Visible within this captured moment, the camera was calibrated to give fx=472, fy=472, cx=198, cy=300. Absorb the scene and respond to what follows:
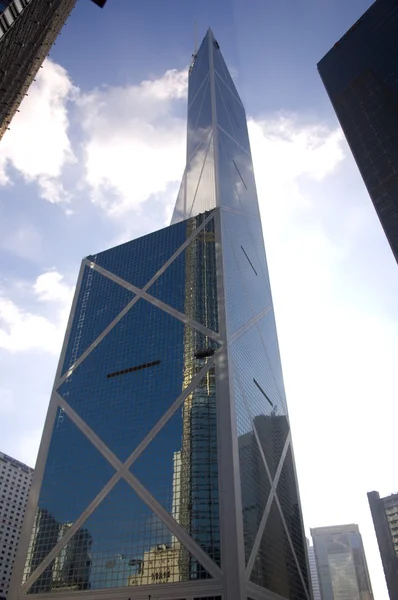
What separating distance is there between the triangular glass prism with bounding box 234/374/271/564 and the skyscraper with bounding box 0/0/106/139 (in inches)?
1297

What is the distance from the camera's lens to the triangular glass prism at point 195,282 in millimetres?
55969

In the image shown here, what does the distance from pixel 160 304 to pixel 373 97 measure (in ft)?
171

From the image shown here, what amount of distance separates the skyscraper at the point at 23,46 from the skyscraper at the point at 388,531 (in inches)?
5114

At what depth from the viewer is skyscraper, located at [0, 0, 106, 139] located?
26172mm

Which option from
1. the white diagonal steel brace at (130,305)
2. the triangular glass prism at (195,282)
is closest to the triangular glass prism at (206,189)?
the triangular glass prism at (195,282)

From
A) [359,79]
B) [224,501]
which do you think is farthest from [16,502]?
[359,79]

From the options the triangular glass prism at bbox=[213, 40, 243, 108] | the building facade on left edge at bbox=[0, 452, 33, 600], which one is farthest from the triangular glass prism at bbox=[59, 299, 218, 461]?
the building facade on left edge at bbox=[0, 452, 33, 600]

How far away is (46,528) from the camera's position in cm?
4731

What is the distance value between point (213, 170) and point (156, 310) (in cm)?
2894

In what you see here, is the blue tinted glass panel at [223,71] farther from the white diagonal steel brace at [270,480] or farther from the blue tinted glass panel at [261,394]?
the white diagonal steel brace at [270,480]

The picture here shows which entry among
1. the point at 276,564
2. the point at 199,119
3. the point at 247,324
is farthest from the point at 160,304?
the point at 199,119

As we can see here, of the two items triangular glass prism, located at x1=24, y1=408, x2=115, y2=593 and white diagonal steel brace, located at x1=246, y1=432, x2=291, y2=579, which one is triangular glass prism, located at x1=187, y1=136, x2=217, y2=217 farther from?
triangular glass prism, located at x1=24, y1=408, x2=115, y2=593

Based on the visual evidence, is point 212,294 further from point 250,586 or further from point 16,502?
point 16,502

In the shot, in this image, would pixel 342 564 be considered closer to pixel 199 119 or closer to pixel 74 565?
pixel 74 565
